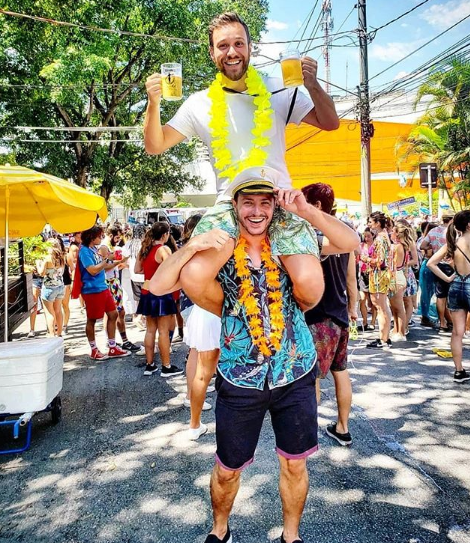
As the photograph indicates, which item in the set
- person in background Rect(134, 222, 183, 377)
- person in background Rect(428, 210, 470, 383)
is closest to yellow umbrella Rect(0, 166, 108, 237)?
person in background Rect(134, 222, 183, 377)

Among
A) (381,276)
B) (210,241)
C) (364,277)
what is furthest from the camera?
(364,277)

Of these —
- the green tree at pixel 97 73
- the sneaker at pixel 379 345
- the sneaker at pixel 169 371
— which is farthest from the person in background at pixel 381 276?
the green tree at pixel 97 73

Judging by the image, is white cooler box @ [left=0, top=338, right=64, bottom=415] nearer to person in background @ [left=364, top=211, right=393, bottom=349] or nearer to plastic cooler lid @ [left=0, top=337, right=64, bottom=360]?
plastic cooler lid @ [left=0, top=337, right=64, bottom=360]

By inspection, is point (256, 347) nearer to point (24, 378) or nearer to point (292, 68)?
point (292, 68)

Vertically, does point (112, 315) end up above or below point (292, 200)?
below

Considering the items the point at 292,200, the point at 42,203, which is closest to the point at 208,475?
the point at 292,200

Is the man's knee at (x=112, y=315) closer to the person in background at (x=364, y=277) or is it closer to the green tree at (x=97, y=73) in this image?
the person in background at (x=364, y=277)

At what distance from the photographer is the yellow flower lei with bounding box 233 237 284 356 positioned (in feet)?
7.16

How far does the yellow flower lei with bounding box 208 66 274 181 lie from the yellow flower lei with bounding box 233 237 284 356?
43 cm

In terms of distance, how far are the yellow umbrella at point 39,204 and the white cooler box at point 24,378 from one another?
0.66 metres

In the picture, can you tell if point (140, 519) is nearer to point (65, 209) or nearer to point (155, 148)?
point (155, 148)

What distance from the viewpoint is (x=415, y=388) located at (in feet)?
16.4

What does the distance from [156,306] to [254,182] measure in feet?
12.7

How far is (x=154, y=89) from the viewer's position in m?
2.37
